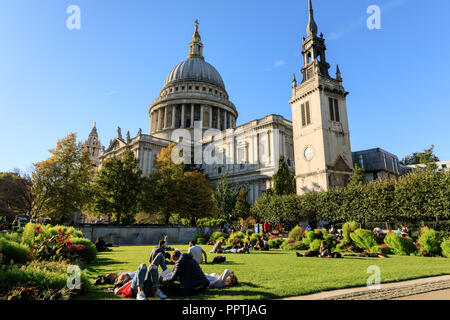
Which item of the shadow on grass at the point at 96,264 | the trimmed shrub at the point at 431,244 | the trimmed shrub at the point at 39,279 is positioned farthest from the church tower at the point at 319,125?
the trimmed shrub at the point at 39,279

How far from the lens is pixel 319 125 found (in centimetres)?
3678

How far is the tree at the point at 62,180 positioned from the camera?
2967 cm

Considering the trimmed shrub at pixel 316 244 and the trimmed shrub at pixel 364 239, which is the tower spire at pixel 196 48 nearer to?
the trimmed shrub at pixel 316 244

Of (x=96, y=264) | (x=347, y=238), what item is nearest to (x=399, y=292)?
(x=347, y=238)

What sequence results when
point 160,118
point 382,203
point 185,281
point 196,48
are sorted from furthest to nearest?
1. point 196,48
2. point 160,118
3. point 382,203
4. point 185,281

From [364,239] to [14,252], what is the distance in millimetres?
17965

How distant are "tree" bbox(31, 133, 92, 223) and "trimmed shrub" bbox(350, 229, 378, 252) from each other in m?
28.1

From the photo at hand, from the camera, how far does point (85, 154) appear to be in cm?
3272

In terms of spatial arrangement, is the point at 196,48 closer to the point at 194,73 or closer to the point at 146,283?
the point at 194,73

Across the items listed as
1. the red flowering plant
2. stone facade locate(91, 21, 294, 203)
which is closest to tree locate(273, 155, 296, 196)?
stone facade locate(91, 21, 294, 203)

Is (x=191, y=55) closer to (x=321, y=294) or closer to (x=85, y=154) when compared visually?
(x=85, y=154)

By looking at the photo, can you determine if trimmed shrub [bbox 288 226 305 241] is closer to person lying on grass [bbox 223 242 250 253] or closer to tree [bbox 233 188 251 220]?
person lying on grass [bbox 223 242 250 253]
